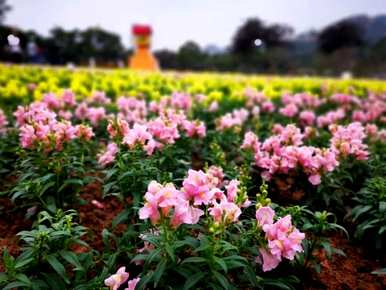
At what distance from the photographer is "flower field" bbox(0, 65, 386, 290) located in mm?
2201

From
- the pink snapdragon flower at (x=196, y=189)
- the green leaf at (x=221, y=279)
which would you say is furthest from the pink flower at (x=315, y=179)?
the green leaf at (x=221, y=279)

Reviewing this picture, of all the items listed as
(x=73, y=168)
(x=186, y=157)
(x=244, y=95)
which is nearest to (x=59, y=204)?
(x=73, y=168)

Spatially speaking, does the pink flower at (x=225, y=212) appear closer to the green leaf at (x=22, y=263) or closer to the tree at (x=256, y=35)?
the green leaf at (x=22, y=263)

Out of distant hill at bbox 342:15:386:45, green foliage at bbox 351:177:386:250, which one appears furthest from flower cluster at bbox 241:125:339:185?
distant hill at bbox 342:15:386:45

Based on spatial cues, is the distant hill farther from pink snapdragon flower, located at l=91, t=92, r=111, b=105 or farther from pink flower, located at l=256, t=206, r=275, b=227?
pink flower, located at l=256, t=206, r=275, b=227

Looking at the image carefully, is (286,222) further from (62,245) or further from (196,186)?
(62,245)

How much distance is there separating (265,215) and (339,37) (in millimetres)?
48282

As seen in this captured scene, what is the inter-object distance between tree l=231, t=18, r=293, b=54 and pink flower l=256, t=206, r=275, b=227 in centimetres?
4327

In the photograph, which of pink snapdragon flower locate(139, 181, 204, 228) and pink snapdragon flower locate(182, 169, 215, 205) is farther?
pink snapdragon flower locate(182, 169, 215, 205)

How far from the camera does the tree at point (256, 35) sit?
4590 centimetres

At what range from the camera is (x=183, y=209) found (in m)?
2.15

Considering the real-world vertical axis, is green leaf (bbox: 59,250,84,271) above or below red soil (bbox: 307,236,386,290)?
above

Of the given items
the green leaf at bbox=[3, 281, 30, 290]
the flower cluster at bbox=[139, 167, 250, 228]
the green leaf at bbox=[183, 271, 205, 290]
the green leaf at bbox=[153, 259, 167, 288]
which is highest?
the flower cluster at bbox=[139, 167, 250, 228]

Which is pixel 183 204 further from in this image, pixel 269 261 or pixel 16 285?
pixel 16 285
